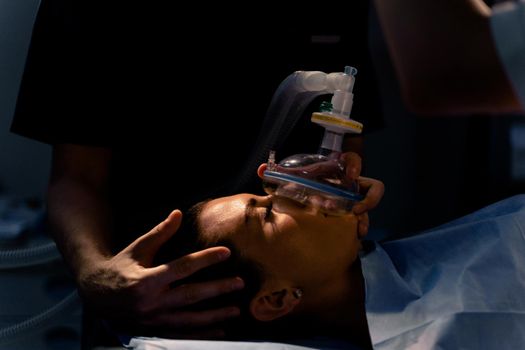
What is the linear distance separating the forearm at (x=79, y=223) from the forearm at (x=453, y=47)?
742mm

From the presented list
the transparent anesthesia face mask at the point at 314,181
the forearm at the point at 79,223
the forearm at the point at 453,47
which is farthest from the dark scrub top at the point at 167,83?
the forearm at the point at 453,47

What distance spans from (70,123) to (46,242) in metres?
0.39

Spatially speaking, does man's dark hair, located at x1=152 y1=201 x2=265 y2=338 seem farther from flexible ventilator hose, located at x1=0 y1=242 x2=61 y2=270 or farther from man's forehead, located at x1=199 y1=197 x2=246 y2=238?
flexible ventilator hose, located at x1=0 y1=242 x2=61 y2=270

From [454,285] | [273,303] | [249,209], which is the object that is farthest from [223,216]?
[454,285]

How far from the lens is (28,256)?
5.62 ft

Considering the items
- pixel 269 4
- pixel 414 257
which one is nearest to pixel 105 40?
pixel 269 4

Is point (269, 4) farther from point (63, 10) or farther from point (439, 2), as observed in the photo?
point (439, 2)

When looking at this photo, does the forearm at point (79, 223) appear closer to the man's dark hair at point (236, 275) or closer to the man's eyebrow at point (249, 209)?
the man's dark hair at point (236, 275)

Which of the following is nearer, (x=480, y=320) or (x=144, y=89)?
(x=480, y=320)

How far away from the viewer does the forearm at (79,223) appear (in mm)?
Answer: 1378

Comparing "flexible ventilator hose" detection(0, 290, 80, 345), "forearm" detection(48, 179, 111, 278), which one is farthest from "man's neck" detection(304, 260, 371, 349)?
"flexible ventilator hose" detection(0, 290, 80, 345)

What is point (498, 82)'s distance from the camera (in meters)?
0.91

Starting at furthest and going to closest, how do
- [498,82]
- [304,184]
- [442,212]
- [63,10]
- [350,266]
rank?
[442,212], [63,10], [350,266], [304,184], [498,82]

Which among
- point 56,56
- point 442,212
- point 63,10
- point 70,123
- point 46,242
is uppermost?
point 63,10
